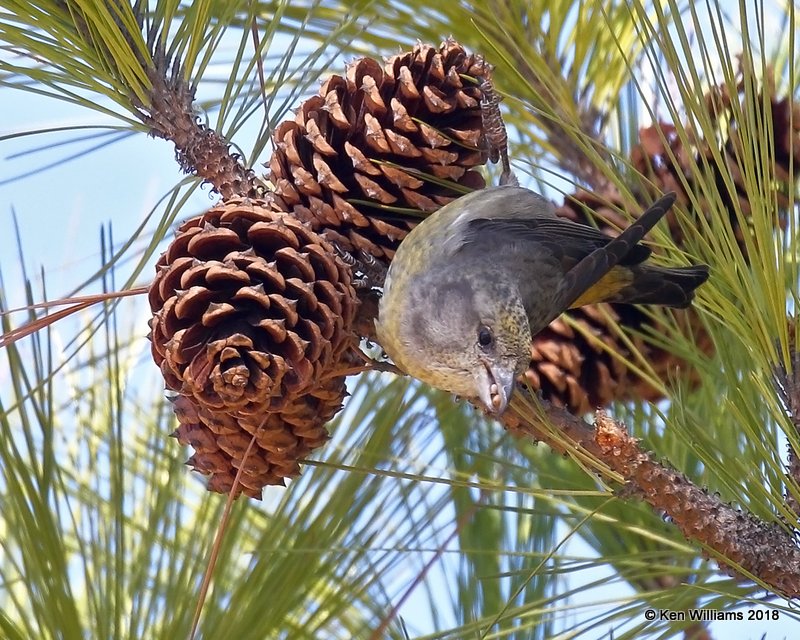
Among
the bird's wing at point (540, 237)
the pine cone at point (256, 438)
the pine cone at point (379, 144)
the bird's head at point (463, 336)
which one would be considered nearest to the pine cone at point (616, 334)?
the bird's wing at point (540, 237)

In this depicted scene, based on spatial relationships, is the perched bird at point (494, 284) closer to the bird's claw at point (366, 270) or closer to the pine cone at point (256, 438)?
the bird's claw at point (366, 270)

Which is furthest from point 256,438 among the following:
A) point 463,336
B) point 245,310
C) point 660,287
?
point 660,287

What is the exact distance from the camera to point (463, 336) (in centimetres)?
145

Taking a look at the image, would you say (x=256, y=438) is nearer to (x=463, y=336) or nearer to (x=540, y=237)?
(x=463, y=336)

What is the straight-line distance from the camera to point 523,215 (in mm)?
1683

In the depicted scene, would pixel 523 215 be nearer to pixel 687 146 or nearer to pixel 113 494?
pixel 687 146

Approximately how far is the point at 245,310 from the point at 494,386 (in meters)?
0.38

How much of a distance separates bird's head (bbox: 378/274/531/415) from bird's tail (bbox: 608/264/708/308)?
22 cm

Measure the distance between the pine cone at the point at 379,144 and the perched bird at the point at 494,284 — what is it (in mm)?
73

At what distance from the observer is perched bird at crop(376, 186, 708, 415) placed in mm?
1339

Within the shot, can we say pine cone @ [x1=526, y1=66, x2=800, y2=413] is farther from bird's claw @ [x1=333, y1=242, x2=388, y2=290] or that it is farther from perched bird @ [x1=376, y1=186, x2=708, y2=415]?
bird's claw @ [x1=333, y1=242, x2=388, y2=290]

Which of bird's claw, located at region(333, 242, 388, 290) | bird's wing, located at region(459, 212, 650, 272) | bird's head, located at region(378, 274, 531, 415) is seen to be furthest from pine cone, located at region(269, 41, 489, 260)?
bird's wing, located at region(459, 212, 650, 272)

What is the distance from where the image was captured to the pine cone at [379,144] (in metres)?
1.23

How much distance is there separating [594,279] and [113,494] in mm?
741
